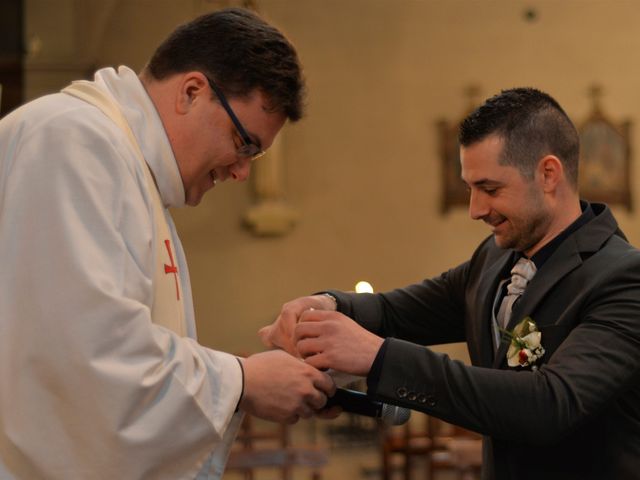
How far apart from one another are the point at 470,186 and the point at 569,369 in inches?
28.8

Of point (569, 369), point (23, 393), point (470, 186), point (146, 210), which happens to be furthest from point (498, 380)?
point (23, 393)

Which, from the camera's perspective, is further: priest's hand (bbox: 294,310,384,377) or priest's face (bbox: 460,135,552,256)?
priest's face (bbox: 460,135,552,256)

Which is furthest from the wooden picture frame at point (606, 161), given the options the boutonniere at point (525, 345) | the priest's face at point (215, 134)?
the priest's face at point (215, 134)

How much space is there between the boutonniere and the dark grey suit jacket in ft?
0.11

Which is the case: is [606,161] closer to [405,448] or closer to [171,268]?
[405,448]

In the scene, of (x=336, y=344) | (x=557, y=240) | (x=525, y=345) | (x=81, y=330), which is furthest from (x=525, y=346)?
(x=81, y=330)

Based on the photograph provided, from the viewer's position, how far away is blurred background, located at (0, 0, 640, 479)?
11.8 m

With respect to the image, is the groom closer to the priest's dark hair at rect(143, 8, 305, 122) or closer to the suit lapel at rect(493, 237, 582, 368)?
the suit lapel at rect(493, 237, 582, 368)

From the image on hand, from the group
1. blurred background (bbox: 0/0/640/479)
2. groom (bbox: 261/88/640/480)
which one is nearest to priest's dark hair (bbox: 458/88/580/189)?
groom (bbox: 261/88/640/480)

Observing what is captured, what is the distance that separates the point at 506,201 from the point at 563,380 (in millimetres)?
629

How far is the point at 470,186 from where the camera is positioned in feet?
10.4

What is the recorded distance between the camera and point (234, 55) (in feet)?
8.46

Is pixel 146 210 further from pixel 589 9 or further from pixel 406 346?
pixel 589 9

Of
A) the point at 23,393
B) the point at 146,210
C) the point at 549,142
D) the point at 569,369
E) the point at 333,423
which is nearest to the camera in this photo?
the point at 23,393
